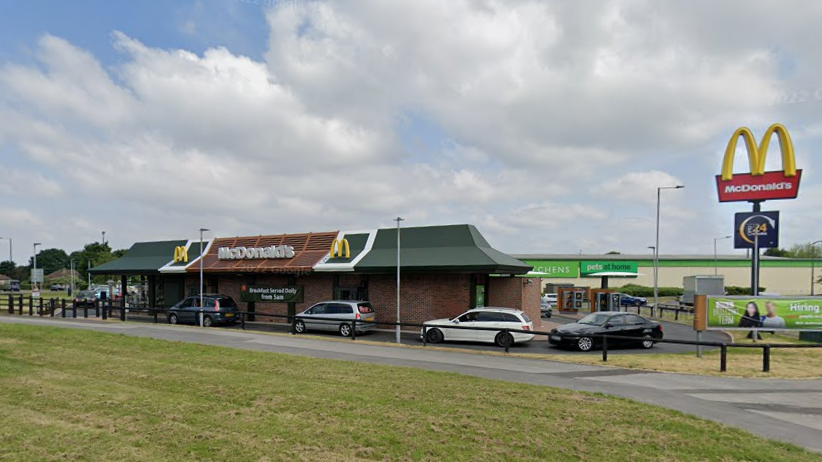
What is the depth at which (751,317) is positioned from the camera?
18125 mm

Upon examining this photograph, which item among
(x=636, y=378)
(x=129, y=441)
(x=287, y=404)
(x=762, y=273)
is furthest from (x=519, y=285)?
(x=762, y=273)

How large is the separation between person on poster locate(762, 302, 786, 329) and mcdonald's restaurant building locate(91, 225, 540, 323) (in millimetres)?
9151

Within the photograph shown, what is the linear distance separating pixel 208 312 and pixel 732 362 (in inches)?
903

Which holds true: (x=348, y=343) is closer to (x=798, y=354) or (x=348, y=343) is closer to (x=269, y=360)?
(x=269, y=360)

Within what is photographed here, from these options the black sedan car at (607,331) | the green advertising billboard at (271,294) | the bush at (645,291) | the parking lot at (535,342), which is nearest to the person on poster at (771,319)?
the parking lot at (535,342)

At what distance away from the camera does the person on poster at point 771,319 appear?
1828cm

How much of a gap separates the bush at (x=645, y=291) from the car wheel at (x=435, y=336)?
45.6 metres

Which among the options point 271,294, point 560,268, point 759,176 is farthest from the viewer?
point 560,268

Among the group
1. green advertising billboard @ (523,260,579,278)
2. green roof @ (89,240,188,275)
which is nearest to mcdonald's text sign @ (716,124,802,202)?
green roof @ (89,240,188,275)

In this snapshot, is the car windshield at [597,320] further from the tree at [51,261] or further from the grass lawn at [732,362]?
the tree at [51,261]

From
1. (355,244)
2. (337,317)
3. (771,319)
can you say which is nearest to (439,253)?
(355,244)

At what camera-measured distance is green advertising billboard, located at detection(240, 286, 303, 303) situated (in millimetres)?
28156

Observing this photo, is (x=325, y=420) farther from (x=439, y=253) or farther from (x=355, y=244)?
(x=355, y=244)

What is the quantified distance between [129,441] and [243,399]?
2.31 meters
